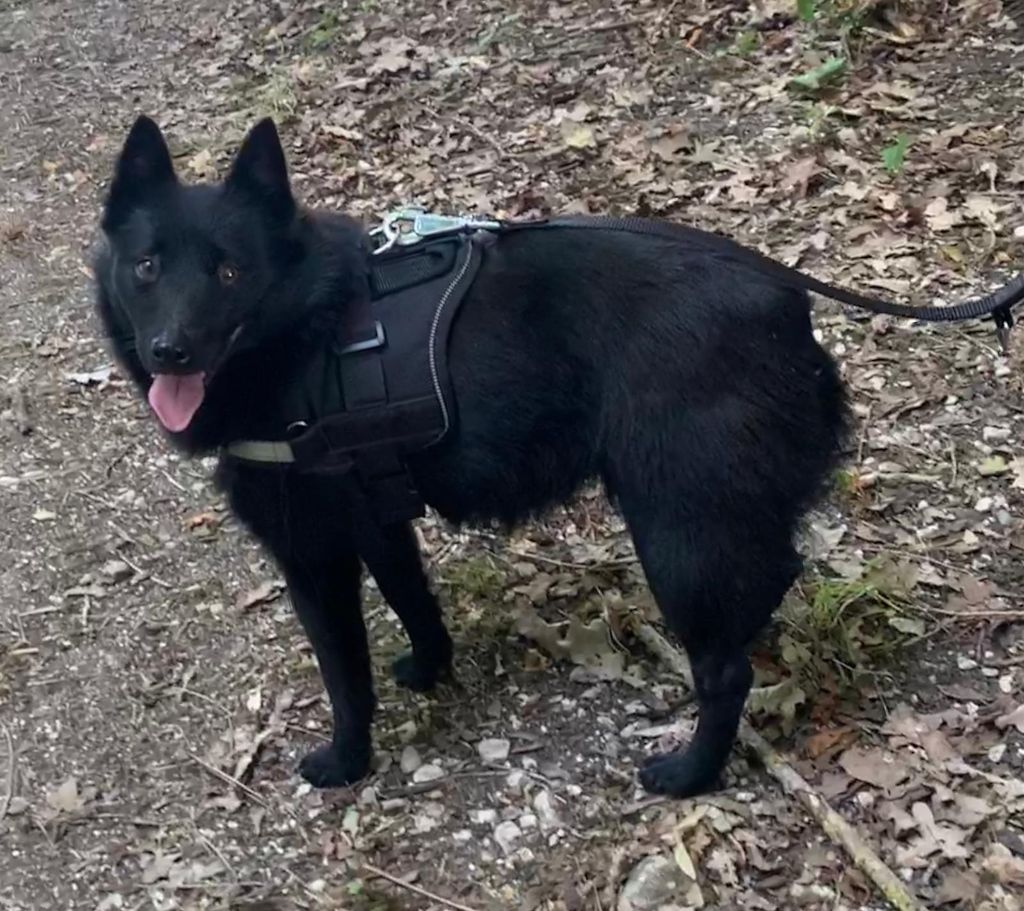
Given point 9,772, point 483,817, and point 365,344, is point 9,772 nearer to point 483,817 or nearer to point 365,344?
point 483,817

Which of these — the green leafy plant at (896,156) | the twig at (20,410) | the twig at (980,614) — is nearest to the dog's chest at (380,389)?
the twig at (980,614)

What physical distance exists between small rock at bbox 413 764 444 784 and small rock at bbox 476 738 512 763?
12 centimetres

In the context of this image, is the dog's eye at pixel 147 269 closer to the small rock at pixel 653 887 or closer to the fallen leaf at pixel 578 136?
the small rock at pixel 653 887

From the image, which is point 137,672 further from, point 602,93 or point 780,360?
point 602,93

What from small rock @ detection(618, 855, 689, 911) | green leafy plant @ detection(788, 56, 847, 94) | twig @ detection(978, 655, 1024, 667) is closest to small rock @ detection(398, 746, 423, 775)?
small rock @ detection(618, 855, 689, 911)

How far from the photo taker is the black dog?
8.84ft

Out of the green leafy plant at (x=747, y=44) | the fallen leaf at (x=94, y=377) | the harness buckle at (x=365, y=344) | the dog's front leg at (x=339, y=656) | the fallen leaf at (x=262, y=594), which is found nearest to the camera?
the harness buckle at (x=365, y=344)

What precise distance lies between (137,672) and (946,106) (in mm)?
4250

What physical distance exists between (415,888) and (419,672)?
0.70m

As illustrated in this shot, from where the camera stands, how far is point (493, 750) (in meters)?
3.32

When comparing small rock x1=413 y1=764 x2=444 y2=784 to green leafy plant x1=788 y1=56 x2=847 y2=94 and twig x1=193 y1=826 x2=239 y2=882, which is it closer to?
twig x1=193 y1=826 x2=239 y2=882

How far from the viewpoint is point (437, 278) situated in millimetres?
2854

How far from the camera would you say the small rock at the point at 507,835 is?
3.03 m

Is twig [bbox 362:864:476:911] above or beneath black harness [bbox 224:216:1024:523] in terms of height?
beneath
